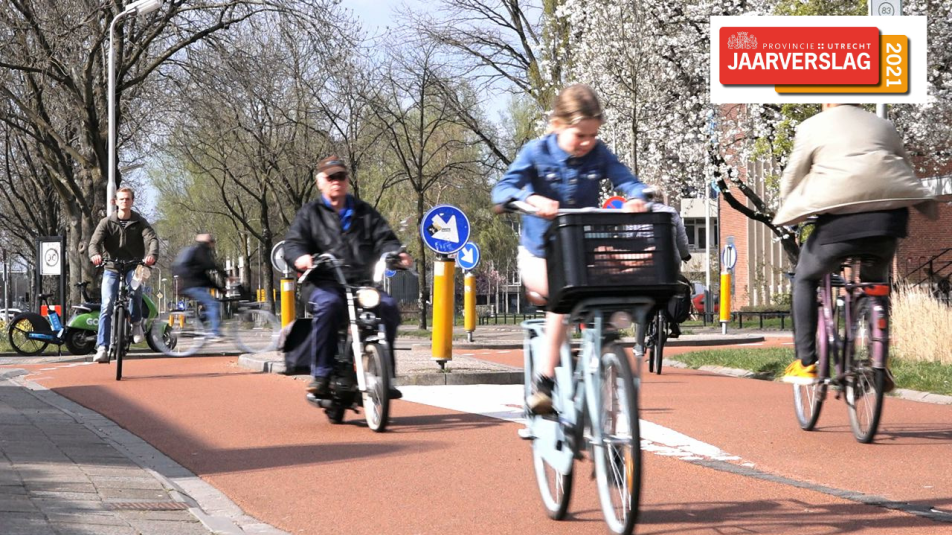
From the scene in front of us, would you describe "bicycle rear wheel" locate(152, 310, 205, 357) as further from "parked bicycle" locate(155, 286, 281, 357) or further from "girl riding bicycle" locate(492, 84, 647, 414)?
"girl riding bicycle" locate(492, 84, 647, 414)

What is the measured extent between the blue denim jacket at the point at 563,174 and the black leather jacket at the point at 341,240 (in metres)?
3.13

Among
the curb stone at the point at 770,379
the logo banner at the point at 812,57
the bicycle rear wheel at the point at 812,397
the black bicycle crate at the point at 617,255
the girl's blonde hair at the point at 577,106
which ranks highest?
the logo banner at the point at 812,57

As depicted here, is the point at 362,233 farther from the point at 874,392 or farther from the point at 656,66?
the point at 656,66

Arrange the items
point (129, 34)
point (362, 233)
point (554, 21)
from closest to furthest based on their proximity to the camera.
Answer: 1. point (362, 233)
2. point (129, 34)
3. point (554, 21)

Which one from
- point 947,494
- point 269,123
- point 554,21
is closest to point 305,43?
point 554,21

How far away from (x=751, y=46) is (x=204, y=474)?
73.4 ft

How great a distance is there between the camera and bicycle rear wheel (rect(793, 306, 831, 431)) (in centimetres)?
715

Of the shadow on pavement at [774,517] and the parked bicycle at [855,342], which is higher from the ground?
the parked bicycle at [855,342]

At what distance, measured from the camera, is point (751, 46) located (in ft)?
87.5

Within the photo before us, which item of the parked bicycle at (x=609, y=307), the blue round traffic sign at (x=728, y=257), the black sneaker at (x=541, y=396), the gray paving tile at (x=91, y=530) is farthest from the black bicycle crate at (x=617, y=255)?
the blue round traffic sign at (x=728, y=257)

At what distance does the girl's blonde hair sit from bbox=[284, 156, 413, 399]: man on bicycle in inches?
125

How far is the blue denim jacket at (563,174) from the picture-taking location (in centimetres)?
521

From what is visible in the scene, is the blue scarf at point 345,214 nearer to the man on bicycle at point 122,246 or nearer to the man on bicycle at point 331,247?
the man on bicycle at point 331,247

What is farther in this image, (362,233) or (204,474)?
(362,233)
